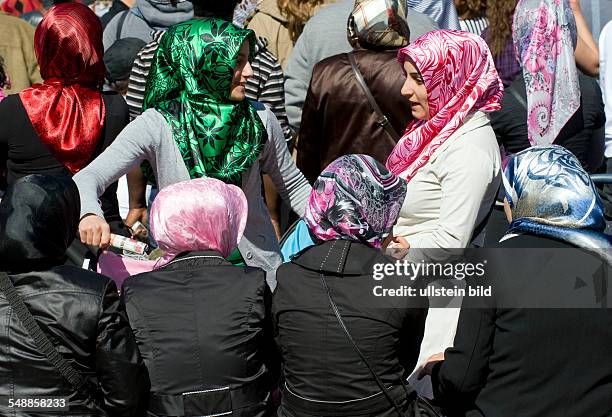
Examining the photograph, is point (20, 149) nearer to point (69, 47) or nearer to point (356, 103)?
point (69, 47)

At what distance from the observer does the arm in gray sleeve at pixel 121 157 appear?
157 inches

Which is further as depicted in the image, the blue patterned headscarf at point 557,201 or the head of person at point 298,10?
the head of person at point 298,10

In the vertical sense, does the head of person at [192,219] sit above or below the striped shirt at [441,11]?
above

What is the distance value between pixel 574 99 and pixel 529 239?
2.36 meters

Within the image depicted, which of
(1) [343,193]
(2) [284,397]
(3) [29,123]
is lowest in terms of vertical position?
(2) [284,397]

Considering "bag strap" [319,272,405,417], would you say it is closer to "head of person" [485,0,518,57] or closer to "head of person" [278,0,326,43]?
"head of person" [485,0,518,57]

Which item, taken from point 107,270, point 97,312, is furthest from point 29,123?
point 97,312

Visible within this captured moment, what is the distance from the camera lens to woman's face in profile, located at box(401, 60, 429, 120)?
4473 millimetres

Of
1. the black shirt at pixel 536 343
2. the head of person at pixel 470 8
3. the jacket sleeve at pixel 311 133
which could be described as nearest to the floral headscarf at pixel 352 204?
the black shirt at pixel 536 343

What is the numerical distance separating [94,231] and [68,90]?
1.51 m

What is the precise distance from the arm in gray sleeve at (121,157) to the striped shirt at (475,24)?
3.03 m

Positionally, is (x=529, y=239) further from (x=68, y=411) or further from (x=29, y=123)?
(x=29, y=123)

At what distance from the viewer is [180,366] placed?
3.48 m

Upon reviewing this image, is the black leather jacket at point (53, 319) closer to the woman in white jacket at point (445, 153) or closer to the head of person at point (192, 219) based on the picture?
the head of person at point (192, 219)
